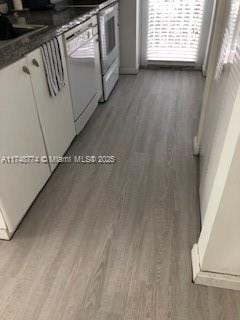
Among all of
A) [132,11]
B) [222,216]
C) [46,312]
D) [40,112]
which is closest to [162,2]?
[132,11]

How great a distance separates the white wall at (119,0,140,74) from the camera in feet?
10.9

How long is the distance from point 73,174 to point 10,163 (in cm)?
66

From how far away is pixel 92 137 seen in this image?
2473mm

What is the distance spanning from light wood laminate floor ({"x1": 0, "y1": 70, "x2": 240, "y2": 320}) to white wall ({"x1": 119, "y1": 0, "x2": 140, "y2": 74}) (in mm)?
1574

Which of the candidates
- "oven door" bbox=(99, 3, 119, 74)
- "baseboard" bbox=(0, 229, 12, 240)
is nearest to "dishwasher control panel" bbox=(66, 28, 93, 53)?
"oven door" bbox=(99, 3, 119, 74)

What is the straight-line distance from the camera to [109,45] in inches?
116

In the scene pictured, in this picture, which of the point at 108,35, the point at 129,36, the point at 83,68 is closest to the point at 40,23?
the point at 83,68

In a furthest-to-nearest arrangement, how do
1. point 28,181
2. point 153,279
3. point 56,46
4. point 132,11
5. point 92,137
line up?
point 132,11 → point 92,137 → point 56,46 → point 28,181 → point 153,279

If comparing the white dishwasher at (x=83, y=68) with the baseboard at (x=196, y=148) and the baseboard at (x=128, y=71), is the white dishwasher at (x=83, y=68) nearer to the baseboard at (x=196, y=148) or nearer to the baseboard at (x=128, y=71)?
the baseboard at (x=196, y=148)

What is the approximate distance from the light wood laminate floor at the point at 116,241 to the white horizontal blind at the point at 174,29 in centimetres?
174

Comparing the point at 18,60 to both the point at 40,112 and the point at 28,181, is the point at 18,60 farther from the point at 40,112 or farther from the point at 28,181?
the point at 28,181

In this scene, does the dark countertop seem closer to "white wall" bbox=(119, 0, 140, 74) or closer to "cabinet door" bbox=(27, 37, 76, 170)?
"cabinet door" bbox=(27, 37, 76, 170)

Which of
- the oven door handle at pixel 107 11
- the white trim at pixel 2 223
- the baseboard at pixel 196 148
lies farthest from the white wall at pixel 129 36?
the white trim at pixel 2 223

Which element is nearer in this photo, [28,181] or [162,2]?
[28,181]
